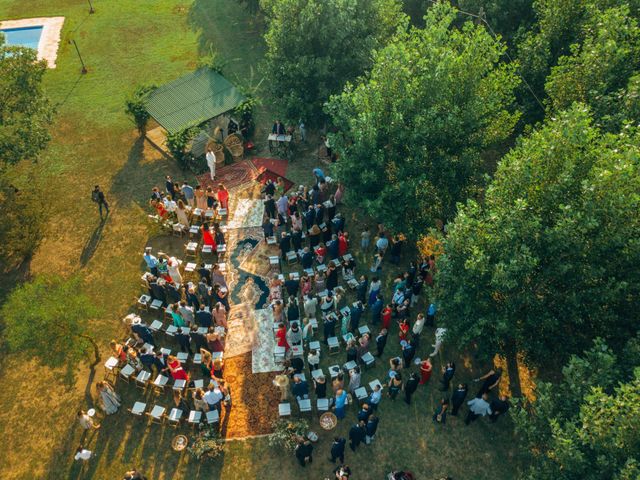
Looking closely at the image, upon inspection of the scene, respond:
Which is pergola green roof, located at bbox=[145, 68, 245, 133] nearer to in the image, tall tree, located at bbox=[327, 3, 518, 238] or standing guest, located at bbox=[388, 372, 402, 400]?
tall tree, located at bbox=[327, 3, 518, 238]

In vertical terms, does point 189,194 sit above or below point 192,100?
below

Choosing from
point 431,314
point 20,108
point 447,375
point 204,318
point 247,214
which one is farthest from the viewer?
point 247,214

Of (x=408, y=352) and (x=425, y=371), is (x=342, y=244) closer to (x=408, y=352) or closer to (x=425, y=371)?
(x=408, y=352)

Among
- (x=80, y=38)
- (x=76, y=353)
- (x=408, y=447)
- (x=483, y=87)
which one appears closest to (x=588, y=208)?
(x=483, y=87)

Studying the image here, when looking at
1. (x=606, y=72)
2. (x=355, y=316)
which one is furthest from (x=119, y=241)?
(x=606, y=72)

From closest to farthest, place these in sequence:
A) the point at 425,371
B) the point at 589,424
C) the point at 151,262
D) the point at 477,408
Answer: the point at 589,424 < the point at 477,408 < the point at 425,371 < the point at 151,262

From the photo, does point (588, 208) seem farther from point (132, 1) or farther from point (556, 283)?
point (132, 1)

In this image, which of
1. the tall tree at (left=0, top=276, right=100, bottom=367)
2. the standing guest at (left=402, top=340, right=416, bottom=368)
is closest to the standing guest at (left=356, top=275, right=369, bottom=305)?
the standing guest at (left=402, top=340, right=416, bottom=368)

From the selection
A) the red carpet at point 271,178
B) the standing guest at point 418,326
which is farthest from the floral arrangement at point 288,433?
the red carpet at point 271,178
